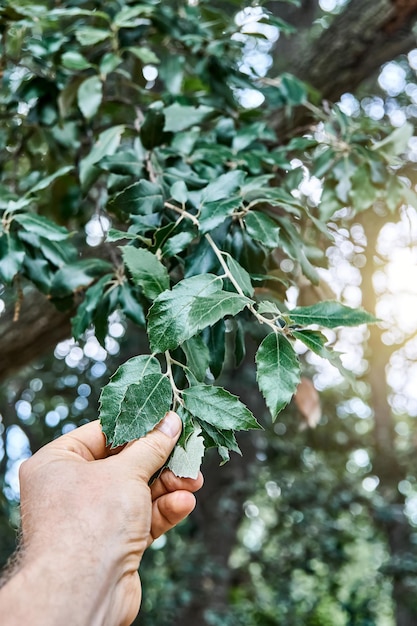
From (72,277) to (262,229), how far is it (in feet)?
1.29

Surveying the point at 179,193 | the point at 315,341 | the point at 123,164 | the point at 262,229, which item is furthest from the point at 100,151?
the point at 315,341

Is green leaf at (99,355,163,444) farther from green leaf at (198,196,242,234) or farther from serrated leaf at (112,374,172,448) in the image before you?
green leaf at (198,196,242,234)

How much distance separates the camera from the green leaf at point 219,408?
602 millimetres

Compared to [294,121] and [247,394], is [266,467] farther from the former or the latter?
[294,121]

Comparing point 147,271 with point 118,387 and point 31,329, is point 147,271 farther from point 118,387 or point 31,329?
point 31,329

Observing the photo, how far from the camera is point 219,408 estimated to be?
611 mm

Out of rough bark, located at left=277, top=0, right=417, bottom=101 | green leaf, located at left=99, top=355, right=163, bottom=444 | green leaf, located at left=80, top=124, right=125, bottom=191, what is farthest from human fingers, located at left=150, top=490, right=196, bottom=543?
rough bark, located at left=277, top=0, right=417, bottom=101

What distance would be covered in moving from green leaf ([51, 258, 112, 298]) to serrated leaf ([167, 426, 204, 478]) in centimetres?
49

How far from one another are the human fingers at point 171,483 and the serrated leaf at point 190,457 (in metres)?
0.02

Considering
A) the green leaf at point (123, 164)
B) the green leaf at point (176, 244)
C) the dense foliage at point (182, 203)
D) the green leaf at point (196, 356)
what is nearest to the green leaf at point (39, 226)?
the dense foliage at point (182, 203)

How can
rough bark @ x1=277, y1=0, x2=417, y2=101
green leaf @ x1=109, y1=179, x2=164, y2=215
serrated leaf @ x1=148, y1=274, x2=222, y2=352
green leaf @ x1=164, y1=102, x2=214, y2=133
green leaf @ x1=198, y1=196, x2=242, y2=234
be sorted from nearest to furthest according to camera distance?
serrated leaf @ x1=148, y1=274, x2=222, y2=352
green leaf @ x1=198, y1=196, x2=242, y2=234
green leaf @ x1=109, y1=179, x2=164, y2=215
green leaf @ x1=164, y1=102, x2=214, y2=133
rough bark @ x1=277, y1=0, x2=417, y2=101

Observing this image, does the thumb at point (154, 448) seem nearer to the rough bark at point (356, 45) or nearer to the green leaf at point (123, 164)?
the green leaf at point (123, 164)

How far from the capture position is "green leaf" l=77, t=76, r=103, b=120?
1181 millimetres

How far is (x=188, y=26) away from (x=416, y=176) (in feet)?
2.09
